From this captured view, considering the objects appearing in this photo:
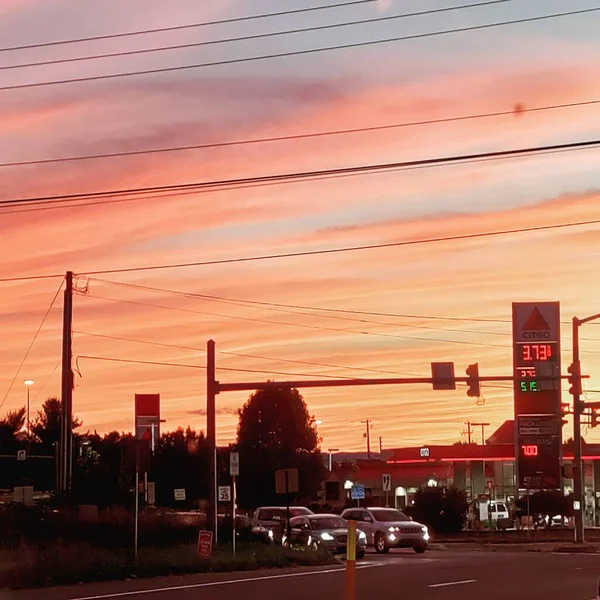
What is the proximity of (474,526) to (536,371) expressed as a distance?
116 ft

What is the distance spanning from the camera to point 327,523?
41312mm

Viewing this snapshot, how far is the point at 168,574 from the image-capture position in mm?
26766

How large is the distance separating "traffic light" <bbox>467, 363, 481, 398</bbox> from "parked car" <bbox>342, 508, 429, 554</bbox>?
8.74m

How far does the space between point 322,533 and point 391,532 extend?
3.30 m

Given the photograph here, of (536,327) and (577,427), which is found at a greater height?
(536,327)

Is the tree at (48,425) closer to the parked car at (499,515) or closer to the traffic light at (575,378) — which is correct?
the parked car at (499,515)

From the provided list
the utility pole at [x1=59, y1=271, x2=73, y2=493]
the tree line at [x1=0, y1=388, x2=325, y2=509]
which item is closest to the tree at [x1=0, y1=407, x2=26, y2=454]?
the tree line at [x1=0, y1=388, x2=325, y2=509]

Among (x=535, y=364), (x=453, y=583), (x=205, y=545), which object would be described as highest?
(x=535, y=364)

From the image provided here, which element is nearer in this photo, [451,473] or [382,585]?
[382,585]

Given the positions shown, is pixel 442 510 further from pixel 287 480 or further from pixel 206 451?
pixel 206 451

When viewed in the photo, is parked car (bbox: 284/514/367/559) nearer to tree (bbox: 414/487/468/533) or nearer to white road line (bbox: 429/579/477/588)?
white road line (bbox: 429/579/477/588)

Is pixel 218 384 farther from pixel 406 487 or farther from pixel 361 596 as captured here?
pixel 406 487

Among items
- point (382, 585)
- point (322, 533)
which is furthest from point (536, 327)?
point (382, 585)

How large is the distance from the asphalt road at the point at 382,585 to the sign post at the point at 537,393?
762cm
